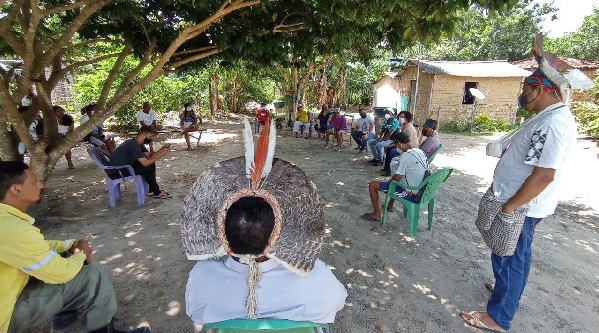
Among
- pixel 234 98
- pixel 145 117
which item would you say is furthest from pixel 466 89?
pixel 145 117

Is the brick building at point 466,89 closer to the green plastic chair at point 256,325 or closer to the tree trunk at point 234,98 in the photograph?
the tree trunk at point 234,98

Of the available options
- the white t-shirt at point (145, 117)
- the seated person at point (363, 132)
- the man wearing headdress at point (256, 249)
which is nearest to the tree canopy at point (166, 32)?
the man wearing headdress at point (256, 249)

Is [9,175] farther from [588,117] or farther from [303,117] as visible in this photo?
[588,117]

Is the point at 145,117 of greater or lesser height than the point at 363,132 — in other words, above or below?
above

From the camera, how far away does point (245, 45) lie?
4.43m

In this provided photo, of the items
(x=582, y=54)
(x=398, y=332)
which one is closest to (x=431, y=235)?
(x=398, y=332)

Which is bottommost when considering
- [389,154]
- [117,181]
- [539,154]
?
[117,181]

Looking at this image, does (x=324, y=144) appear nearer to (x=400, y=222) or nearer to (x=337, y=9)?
(x=400, y=222)

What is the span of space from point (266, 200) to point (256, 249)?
0.67 ft

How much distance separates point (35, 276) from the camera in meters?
1.76

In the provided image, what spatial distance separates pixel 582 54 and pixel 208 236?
33.5 metres

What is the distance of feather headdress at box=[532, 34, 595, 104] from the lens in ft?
6.85

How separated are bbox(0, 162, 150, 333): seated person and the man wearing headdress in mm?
838

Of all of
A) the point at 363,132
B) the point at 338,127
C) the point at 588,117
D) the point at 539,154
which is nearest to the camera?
the point at 539,154
